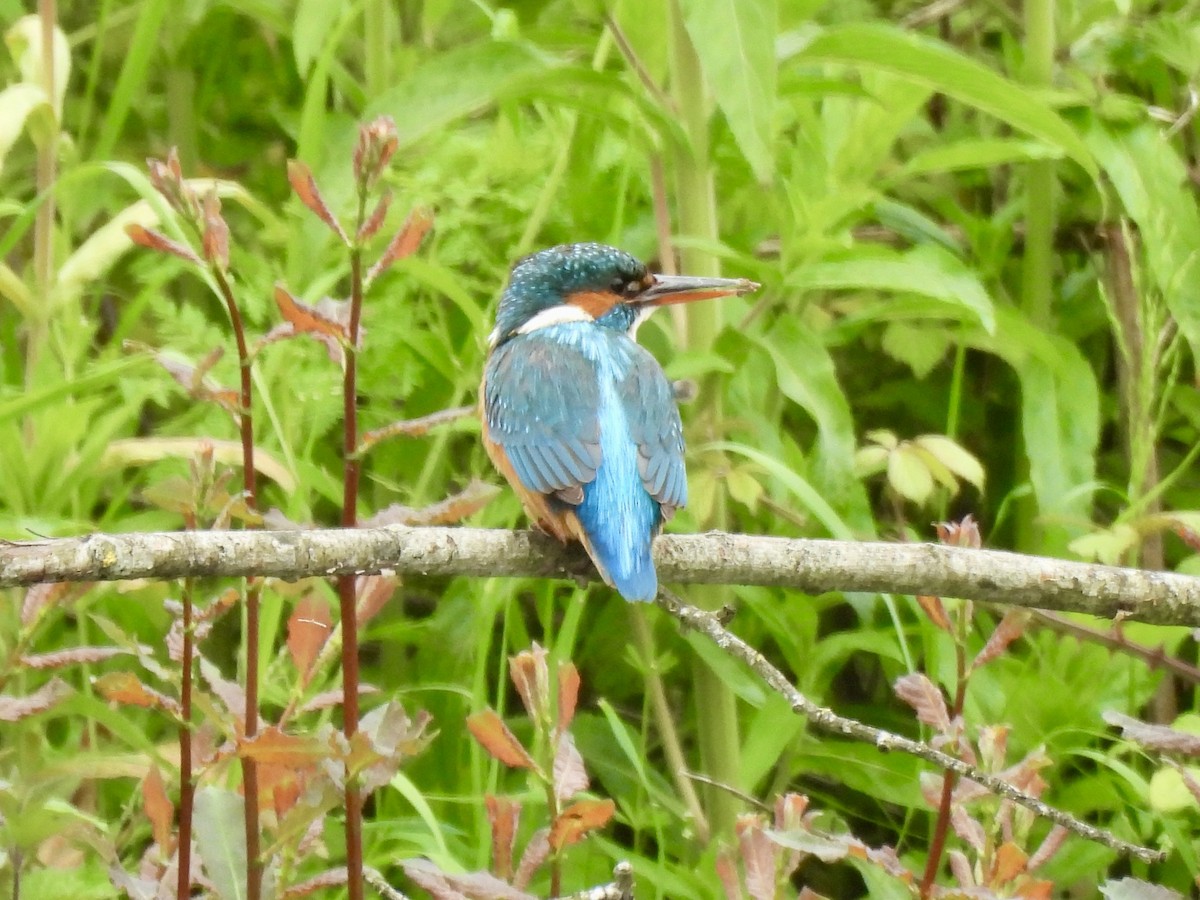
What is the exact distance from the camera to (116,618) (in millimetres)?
2088

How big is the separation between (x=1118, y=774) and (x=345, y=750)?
1294 mm

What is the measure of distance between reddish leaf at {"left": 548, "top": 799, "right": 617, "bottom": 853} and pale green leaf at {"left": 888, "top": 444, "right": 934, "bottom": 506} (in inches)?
34.8

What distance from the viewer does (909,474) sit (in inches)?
77.0

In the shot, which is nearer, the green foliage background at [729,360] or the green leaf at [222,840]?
the green leaf at [222,840]

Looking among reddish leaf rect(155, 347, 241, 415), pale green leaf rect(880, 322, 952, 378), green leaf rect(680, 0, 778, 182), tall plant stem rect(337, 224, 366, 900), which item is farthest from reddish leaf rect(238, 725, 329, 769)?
pale green leaf rect(880, 322, 952, 378)

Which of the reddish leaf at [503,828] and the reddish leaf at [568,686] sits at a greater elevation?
the reddish leaf at [568,686]

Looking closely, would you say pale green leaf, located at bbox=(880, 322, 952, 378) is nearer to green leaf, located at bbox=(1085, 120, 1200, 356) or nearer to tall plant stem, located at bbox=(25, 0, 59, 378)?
green leaf, located at bbox=(1085, 120, 1200, 356)

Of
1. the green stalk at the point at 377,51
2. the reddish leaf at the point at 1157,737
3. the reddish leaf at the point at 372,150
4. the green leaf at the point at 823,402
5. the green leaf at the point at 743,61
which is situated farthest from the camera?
the green stalk at the point at 377,51

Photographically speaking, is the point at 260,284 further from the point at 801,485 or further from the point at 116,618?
the point at 801,485

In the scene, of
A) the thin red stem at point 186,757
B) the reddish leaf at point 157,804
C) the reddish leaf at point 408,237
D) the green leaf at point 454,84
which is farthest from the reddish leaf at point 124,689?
the green leaf at point 454,84

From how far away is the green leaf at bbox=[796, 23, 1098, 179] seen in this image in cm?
174

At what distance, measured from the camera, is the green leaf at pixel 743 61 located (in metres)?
1.57

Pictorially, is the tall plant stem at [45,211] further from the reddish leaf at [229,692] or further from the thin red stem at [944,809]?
the thin red stem at [944,809]

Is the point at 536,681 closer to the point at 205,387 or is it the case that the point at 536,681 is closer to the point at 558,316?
the point at 205,387
